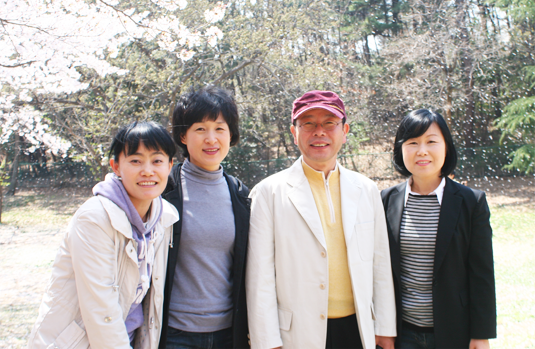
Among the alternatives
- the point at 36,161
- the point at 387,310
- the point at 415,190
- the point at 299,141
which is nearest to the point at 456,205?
the point at 415,190

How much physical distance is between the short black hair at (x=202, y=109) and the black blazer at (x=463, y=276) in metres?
1.13

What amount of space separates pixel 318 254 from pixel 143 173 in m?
0.83

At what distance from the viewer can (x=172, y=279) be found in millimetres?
1685

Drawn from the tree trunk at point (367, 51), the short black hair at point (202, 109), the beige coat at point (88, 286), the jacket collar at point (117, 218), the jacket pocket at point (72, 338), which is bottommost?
the jacket pocket at point (72, 338)

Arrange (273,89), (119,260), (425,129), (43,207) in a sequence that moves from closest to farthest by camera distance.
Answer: (119,260)
(425,129)
(273,89)
(43,207)

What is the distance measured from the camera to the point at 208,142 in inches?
71.8

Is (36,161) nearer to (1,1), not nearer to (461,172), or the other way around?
(1,1)

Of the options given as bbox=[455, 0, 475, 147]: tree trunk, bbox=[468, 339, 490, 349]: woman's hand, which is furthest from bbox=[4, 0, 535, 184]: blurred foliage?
bbox=[468, 339, 490, 349]: woman's hand

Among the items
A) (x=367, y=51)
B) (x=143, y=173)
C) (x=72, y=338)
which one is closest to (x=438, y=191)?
(x=143, y=173)

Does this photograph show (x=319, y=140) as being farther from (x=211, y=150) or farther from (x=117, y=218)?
(x=117, y=218)

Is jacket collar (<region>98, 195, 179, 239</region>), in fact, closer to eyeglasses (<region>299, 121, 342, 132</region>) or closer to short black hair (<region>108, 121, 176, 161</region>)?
short black hair (<region>108, 121, 176, 161</region>)

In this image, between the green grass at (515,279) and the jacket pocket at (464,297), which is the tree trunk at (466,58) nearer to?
the green grass at (515,279)

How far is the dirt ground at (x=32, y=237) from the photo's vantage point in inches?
185

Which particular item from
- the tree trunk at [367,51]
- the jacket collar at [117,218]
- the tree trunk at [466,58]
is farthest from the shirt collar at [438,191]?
the tree trunk at [367,51]
